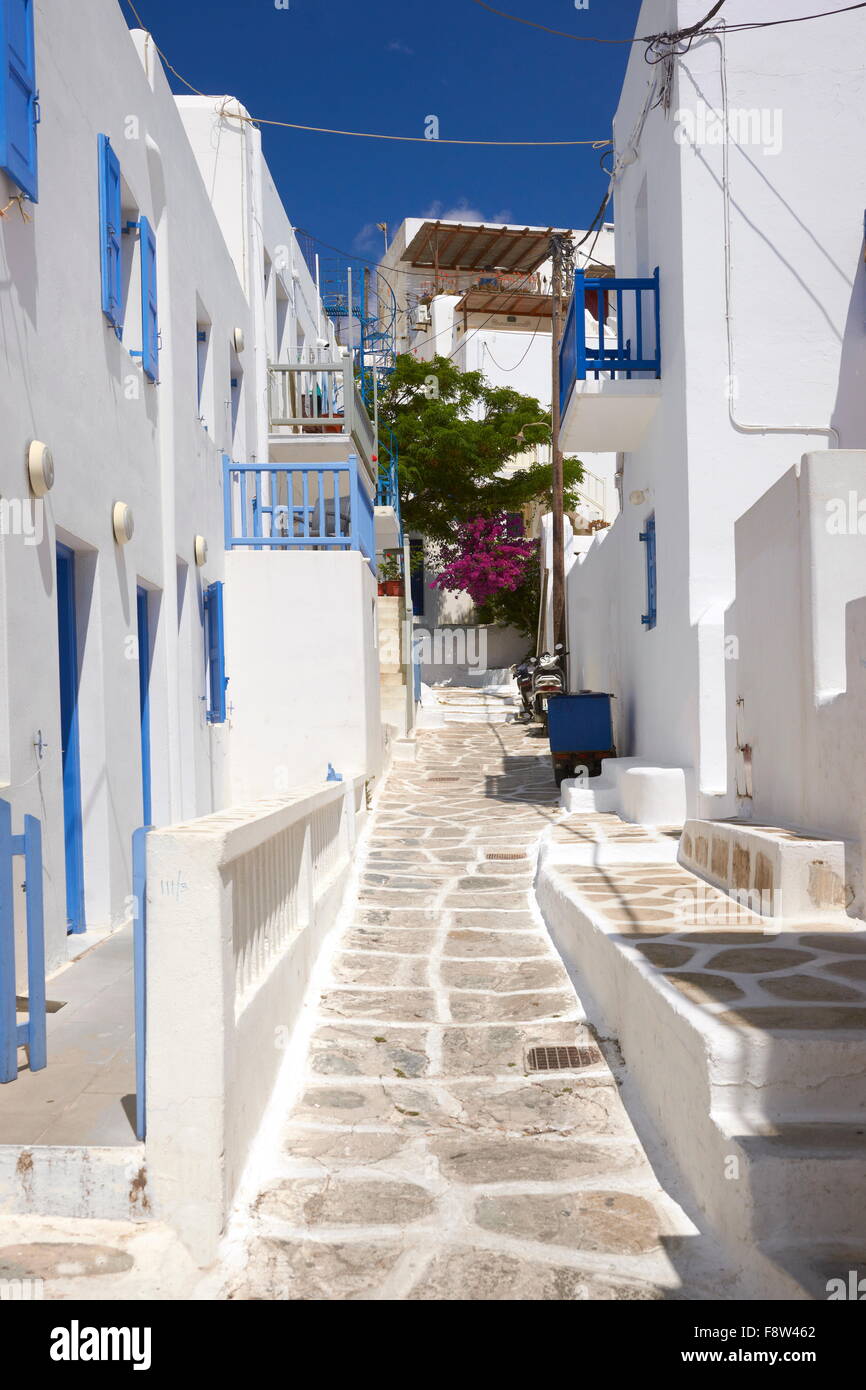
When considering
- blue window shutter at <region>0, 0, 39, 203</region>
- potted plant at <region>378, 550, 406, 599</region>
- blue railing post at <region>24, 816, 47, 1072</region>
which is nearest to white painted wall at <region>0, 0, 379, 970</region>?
blue window shutter at <region>0, 0, 39, 203</region>

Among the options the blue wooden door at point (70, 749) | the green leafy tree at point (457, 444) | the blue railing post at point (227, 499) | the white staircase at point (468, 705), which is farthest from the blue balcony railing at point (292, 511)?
the green leafy tree at point (457, 444)

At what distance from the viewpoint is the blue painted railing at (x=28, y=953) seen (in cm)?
374

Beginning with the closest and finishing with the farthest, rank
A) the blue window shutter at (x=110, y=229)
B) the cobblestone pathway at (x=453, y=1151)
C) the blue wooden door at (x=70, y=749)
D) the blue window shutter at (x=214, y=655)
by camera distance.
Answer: the cobblestone pathway at (x=453, y=1151), the blue wooden door at (x=70, y=749), the blue window shutter at (x=110, y=229), the blue window shutter at (x=214, y=655)

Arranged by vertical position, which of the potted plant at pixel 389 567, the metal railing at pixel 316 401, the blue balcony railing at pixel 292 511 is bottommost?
the blue balcony railing at pixel 292 511

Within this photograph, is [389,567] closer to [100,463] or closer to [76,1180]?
[100,463]

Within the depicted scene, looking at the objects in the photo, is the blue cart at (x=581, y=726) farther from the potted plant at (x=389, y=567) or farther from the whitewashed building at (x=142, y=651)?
the potted plant at (x=389, y=567)

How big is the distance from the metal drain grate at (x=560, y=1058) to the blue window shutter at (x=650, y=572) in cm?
626

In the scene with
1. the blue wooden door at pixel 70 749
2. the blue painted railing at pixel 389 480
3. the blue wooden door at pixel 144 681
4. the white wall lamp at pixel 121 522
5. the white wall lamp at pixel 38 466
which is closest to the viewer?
the white wall lamp at pixel 38 466

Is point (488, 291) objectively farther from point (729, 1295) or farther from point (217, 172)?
point (729, 1295)

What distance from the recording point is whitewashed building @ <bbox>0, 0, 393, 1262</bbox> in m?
3.32

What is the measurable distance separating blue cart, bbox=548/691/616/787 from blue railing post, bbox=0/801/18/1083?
8.70m

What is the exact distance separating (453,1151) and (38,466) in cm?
375

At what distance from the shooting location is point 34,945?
153 inches

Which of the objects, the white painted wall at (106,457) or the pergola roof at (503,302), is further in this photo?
the pergola roof at (503,302)
